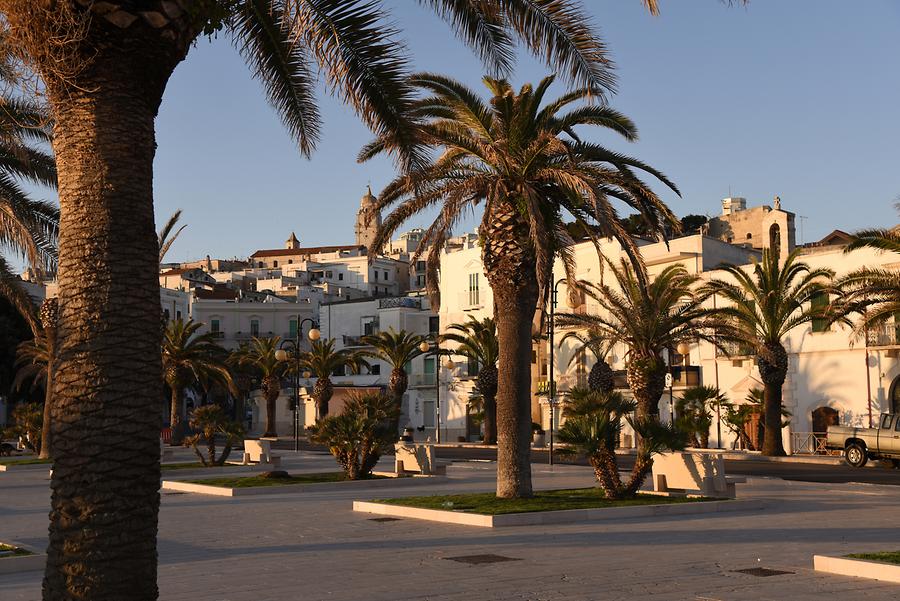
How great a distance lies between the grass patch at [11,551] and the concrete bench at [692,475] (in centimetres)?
1252

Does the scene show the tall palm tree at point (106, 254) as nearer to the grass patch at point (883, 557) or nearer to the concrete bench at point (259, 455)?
the grass patch at point (883, 557)

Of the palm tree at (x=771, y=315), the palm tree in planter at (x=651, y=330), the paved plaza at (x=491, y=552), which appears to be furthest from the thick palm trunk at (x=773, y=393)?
the paved plaza at (x=491, y=552)

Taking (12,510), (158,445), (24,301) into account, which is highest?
(24,301)

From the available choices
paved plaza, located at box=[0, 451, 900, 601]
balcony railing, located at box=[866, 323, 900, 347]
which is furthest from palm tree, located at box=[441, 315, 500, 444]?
paved plaza, located at box=[0, 451, 900, 601]

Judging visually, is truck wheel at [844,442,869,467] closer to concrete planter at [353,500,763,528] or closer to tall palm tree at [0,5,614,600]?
concrete planter at [353,500,763,528]

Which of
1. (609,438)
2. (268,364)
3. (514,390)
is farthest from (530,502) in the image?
(268,364)

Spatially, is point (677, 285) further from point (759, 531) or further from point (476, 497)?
point (759, 531)

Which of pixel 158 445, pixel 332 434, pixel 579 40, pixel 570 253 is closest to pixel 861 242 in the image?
pixel 570 253

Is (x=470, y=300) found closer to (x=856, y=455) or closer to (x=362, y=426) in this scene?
(x=856, y=455)

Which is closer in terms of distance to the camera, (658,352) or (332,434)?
(332,434)

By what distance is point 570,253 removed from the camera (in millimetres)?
23281

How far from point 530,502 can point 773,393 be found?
89.0 feet

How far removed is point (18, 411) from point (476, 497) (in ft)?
116

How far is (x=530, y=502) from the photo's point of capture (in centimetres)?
1903
